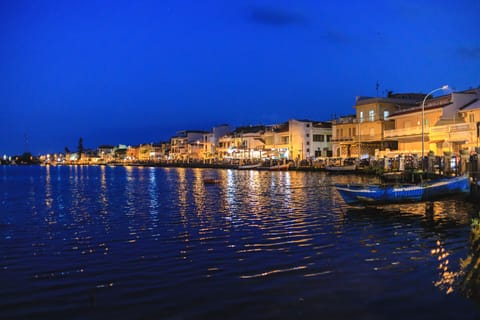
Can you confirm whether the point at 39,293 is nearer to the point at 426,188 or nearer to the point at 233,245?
the point at 233,245

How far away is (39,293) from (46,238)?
822 centimetres

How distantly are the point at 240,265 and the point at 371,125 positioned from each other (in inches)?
2548

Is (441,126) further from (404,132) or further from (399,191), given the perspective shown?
(399,191)

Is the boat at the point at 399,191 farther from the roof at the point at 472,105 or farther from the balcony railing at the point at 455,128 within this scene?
the roof at the point at 472,105

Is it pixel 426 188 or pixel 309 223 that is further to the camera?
pixel 426 188

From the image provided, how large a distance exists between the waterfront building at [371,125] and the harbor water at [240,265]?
48.1 m

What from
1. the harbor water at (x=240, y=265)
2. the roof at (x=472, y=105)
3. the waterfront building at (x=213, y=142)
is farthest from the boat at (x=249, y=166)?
the harbor water at (x=240, y=265)

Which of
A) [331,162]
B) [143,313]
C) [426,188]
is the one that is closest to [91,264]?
[143,313]

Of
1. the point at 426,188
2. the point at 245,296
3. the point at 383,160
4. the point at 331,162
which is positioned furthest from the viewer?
the point at 331,162

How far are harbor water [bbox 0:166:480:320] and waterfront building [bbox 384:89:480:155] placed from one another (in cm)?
2800

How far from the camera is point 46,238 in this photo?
1920 centimetres

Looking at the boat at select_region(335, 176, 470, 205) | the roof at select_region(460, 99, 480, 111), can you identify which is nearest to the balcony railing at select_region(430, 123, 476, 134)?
the roof at select_region(460, 99, 480, 111)

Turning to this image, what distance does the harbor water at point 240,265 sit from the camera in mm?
10367

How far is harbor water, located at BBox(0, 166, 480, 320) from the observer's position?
10.4 meters
